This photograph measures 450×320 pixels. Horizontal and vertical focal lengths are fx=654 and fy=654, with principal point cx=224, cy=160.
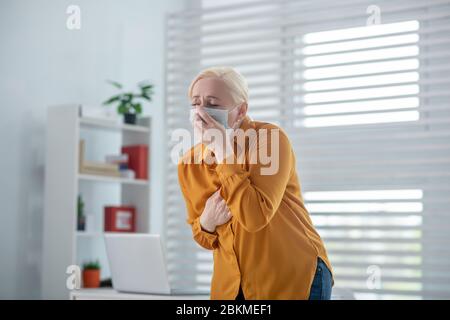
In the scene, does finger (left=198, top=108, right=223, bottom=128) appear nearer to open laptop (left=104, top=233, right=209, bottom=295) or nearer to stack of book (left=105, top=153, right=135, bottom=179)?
open laptop (left=104, top=233, right=209, bottom=295)

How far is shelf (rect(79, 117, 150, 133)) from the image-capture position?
138 inches

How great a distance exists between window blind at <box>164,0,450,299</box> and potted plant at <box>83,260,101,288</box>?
76 centimetres

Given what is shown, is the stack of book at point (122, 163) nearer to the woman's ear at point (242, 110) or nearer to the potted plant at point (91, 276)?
the potted plant at point (91, 276)

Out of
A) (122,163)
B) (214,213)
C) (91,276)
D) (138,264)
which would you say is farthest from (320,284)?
(122,163)

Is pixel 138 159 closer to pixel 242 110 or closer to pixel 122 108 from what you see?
pixel 122 108

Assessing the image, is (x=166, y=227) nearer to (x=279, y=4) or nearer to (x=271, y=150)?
(x=279, y=4)

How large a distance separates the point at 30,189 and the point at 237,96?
2270mm

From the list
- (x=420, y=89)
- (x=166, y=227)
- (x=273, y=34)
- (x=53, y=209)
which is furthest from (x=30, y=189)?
(x=420, y=89)

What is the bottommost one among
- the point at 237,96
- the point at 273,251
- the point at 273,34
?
the point at 273,251

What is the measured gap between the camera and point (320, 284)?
54.6 inches

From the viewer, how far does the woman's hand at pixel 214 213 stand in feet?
4.58

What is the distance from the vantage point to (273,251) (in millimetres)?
1354

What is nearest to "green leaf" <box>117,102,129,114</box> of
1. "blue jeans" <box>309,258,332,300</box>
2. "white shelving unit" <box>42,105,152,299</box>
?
"white shelving unit" <box>42,105,152,299</box>

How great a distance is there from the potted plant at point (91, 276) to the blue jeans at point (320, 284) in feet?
7.61
